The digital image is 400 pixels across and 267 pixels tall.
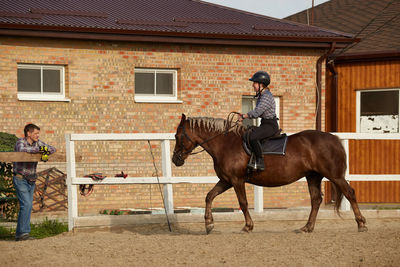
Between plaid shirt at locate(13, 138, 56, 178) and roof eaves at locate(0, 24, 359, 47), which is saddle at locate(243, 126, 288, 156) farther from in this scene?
roof eaves at locate(0, 24, 359, 47)

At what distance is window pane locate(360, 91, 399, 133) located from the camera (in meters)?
16.0

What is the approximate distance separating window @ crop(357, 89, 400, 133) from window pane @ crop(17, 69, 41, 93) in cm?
769

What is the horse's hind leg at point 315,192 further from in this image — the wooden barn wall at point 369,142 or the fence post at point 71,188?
the wooden barn wall at point 369,142

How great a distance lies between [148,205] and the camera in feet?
48.4

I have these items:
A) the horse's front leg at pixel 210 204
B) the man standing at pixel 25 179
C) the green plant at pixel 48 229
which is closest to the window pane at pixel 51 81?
the green plant at pixel 48 229

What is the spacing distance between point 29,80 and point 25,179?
4.81m

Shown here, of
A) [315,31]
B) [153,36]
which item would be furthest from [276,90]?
[153,36]

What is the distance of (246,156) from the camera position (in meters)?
9.77

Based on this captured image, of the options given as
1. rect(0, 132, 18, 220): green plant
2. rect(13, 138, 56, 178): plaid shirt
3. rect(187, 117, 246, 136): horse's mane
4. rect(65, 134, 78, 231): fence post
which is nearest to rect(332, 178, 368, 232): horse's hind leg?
rect(187, 117, 246, 136): horse's mane

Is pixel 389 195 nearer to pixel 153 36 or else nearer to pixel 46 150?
pixel 153 36

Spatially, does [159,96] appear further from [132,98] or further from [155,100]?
[132,98]

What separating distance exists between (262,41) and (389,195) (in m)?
→ 4.78

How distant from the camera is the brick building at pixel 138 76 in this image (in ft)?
46.9

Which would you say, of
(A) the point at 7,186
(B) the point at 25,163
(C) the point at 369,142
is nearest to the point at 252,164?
(B) the point at 25,163
